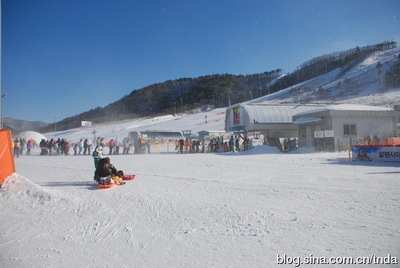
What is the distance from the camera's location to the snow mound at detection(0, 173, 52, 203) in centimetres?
589

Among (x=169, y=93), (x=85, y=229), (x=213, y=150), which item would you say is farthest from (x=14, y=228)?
(x=169, y=93)

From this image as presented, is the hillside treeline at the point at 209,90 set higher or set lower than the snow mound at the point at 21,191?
higher

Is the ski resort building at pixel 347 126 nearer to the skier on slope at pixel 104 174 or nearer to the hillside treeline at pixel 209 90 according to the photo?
the skier on slope at pixel 104 174

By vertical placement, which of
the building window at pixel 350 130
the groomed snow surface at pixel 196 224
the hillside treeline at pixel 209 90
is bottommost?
the groomed snow surface at pixel 196 224

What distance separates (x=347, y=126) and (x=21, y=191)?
19.6m

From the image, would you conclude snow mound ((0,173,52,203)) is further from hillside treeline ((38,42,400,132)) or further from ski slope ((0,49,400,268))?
hillside treeline ((38,42,400,132))

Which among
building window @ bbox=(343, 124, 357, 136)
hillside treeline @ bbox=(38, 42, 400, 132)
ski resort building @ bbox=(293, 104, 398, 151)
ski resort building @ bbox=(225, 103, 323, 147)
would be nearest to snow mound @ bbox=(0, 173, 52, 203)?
ski resort building @ bbox=(293, 104, 398, 151)

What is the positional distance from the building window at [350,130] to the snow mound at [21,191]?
18.9m

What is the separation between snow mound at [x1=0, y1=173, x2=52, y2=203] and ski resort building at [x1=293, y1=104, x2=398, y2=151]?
16714 millimetres

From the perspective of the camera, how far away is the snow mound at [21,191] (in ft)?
19.3

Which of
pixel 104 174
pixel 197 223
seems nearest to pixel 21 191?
pixel 104 174

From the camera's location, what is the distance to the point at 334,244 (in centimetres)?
331

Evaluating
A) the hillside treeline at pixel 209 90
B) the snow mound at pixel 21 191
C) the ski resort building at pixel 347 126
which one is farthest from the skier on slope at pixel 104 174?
the hillside treeline at pixel 209 90

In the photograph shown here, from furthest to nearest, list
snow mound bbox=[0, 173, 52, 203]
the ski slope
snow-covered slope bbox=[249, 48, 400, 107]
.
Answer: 1. snow-covered slope bbox=[249, 48, 400, 107]
2. snow mound bbox=[0, 173, 52, 203]
3. the ski slope
